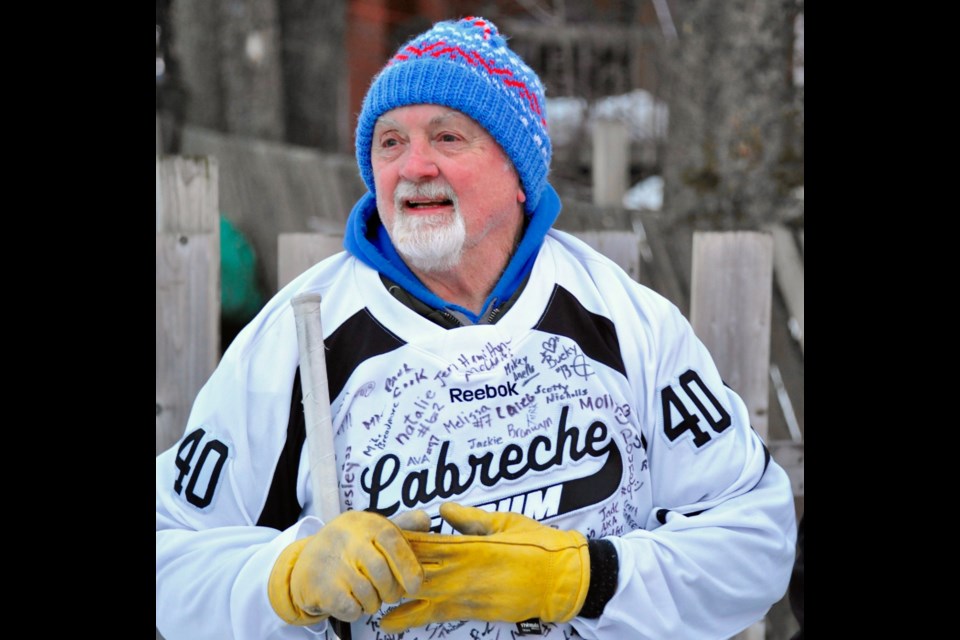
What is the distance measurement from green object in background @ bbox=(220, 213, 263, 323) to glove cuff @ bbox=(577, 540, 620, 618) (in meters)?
4.72

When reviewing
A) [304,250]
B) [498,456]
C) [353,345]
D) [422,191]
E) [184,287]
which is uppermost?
[422,191]

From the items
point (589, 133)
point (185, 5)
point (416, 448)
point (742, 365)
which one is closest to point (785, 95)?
point (742, 365)

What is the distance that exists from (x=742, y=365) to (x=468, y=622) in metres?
1.28

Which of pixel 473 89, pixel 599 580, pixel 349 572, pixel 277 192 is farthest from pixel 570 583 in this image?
pixel 277 192

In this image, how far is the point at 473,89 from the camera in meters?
2.35

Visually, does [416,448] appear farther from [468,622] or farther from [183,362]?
[183,362]

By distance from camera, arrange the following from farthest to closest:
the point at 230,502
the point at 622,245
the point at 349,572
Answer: the point at 622,245
the point at 230,502
the point at 349,572

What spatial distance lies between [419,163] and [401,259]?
281mm

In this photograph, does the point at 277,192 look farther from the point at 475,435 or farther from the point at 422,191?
the point at 475,435

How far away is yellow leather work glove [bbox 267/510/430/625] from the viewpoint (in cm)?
196

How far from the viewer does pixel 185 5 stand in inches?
380

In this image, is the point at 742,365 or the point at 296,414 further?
the point at 742,365

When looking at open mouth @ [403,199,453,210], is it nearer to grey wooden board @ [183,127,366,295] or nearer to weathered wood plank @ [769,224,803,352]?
weathered wood plank @ [769,224,803,352]

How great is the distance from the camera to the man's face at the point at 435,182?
234cm
